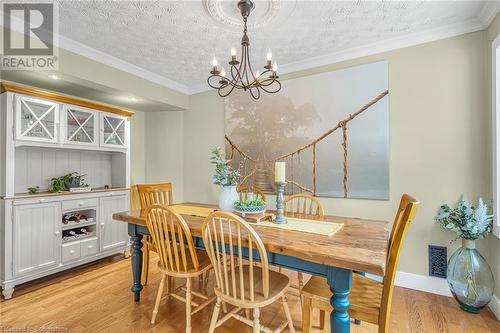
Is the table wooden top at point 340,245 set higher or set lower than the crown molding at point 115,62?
lower

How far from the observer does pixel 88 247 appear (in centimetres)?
293

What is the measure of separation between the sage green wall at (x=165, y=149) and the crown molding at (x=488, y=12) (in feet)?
12.1

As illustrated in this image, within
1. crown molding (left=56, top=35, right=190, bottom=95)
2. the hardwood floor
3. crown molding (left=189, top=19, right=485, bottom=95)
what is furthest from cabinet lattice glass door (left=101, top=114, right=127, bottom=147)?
crown molding (left=189, top=19, right=485, bottom=95)

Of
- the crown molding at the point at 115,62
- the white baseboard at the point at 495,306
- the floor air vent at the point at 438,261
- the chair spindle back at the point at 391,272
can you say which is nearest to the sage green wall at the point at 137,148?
the crown molding at the point at 115,62

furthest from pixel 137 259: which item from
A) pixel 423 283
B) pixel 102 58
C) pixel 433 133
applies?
pixel 433 133

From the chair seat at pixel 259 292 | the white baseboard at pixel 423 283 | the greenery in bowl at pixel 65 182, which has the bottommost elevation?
the white baseboard at pixel 423 283

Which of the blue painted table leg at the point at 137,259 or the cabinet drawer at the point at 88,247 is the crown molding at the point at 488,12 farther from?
the cabinet drawer at the point at 88,247

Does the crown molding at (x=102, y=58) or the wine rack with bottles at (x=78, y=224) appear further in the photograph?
the wine rack with bottles at (x=78, y=224)

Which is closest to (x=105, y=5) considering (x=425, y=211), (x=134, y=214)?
(x=134, y=214)

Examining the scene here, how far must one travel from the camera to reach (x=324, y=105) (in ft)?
9.38

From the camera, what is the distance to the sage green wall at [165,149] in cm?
409

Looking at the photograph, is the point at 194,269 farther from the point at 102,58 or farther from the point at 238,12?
the point at 102,58

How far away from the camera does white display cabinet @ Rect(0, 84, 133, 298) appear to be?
2.35 m
